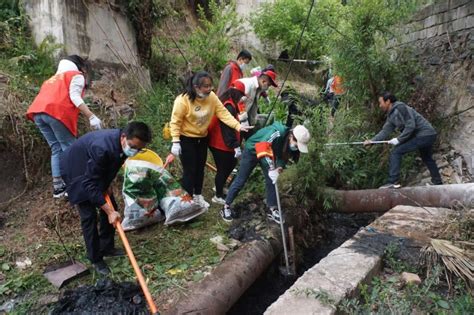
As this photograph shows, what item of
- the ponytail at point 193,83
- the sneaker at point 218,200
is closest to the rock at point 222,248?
the sneaker at point 218,200

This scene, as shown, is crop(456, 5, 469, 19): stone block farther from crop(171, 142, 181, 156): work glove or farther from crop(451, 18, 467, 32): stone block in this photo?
crop(171, 142, 181, 156): work glove

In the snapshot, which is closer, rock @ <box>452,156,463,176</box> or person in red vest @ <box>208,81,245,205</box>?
person in red vest @ <box>208,81,245,205</box>

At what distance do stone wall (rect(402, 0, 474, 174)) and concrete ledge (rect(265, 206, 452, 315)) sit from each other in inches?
87.6

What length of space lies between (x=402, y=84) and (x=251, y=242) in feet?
13.7

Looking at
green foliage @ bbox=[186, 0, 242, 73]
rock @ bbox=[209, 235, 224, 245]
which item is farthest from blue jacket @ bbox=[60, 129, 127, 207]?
green foliage @ bbox=[186, 0, 242, 73]

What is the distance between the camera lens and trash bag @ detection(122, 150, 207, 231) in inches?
132

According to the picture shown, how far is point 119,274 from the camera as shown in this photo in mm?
2898

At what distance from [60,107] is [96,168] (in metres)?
1.19

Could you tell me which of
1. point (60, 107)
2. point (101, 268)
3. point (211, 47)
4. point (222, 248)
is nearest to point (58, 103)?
point (60, 107)

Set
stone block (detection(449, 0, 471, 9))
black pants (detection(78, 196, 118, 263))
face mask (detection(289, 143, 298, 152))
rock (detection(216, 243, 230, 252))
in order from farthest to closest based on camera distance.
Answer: stone block (detection(449, 0, 471, 9)), face mask (detection(289, 143, 298, 152)), rock (detection(216, 243, 230, 252)), black pants (detection(78, 196, 118, 263))

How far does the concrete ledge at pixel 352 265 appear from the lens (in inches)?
86.4

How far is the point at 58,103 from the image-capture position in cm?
343

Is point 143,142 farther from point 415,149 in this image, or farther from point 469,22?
point 469,22

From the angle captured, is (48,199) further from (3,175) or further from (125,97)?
(125,97)
